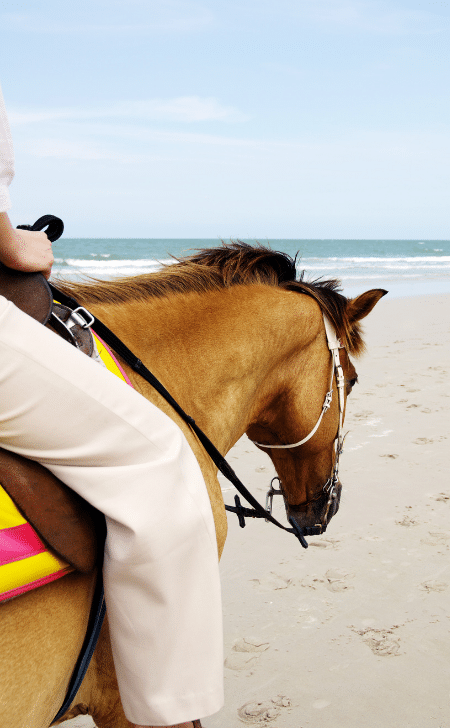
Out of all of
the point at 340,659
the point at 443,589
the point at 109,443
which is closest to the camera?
the point at 109,443

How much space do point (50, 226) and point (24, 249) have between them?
0.25 meters

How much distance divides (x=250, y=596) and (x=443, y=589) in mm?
996

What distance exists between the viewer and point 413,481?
4211mm

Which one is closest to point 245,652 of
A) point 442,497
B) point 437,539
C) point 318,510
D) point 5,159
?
point 318,510

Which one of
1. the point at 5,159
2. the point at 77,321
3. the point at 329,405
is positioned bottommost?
the point at 329,405

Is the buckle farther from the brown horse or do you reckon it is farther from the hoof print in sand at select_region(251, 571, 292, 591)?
the hoof print in sand at select_region(251, 571, 292, 591)

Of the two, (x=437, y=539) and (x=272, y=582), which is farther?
(x=437, y=539)

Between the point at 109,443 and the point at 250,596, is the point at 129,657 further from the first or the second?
the point at 250,596

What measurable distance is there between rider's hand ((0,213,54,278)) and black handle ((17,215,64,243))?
0.06m

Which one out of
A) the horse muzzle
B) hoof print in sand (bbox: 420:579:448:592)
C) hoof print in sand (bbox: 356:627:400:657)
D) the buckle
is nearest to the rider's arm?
the buckle

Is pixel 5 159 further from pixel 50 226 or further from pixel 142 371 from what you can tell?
pixel 142 371

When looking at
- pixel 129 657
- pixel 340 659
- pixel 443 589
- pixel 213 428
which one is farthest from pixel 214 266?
pixel 443 589

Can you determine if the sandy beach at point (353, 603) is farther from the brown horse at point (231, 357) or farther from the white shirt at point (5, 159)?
the white shirt at point (5, 159)

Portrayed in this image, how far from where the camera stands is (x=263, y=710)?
2238mm
